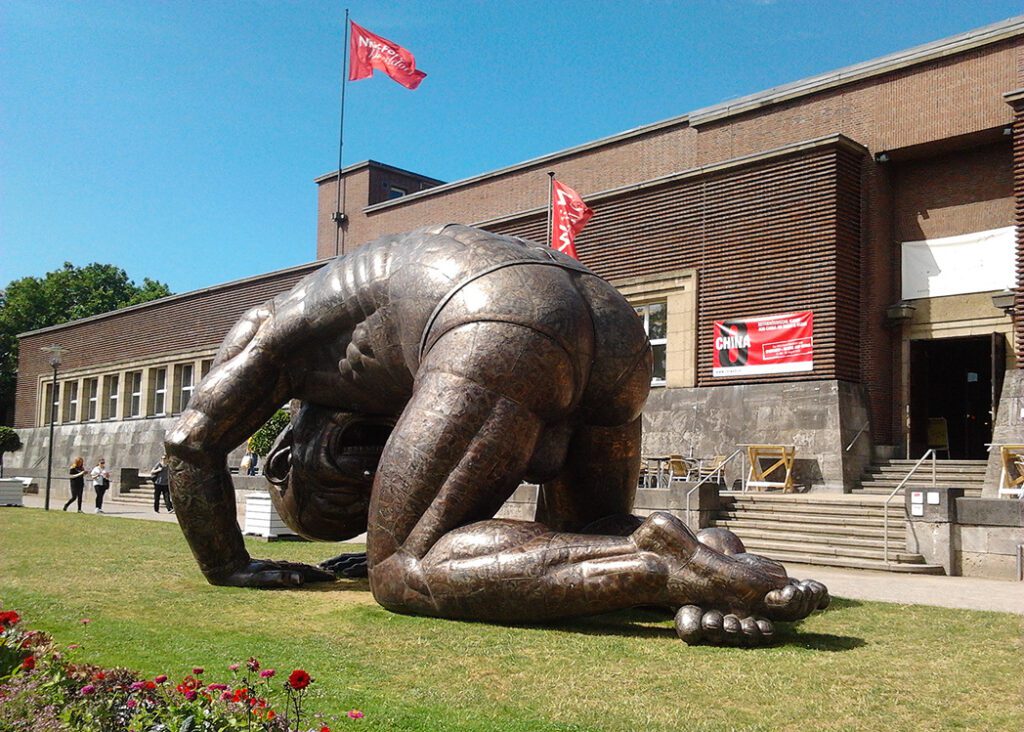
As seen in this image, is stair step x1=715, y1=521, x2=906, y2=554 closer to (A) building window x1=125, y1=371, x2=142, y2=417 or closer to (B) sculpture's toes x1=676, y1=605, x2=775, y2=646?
(B) sculpture's toes x1=676, y1=605, x2=775, y2=646

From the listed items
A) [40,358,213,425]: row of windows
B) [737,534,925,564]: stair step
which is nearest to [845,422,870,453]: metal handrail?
[737,534,925,564]: stair step

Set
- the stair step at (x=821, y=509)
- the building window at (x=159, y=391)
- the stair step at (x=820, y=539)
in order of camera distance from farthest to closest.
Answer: the building window at (x=159, y=391) → the stair step at (x=821, y=509) → the stair step at (x=820, y=539)

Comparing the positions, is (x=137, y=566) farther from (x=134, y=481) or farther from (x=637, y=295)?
(x=134, y=481)

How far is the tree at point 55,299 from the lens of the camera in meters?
57.0

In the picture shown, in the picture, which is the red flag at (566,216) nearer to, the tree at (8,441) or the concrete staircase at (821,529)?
the concrete staircase at (821,529)

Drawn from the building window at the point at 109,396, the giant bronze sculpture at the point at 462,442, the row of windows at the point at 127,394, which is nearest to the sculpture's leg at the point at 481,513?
the giant bronze sculpture at the point at 462,442

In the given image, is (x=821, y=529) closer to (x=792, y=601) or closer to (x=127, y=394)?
(x=792, y=601)

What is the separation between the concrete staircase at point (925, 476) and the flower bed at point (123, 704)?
1455cm

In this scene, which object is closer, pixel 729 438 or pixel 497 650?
pixel 497 650

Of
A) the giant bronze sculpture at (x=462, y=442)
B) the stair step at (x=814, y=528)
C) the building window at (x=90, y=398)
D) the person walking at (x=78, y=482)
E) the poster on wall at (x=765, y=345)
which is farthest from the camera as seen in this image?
the building window at (x=90, y=398)

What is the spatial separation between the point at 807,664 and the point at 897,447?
1587 cm

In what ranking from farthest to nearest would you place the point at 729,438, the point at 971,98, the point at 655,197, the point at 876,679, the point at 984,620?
the point at 655,197 < the point at 729,438 < the point at 971,98 < the point at 984,620 < the point at 876,679

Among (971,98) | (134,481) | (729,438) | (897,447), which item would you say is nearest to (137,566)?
(729,438)

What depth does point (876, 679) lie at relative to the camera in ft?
12.2
